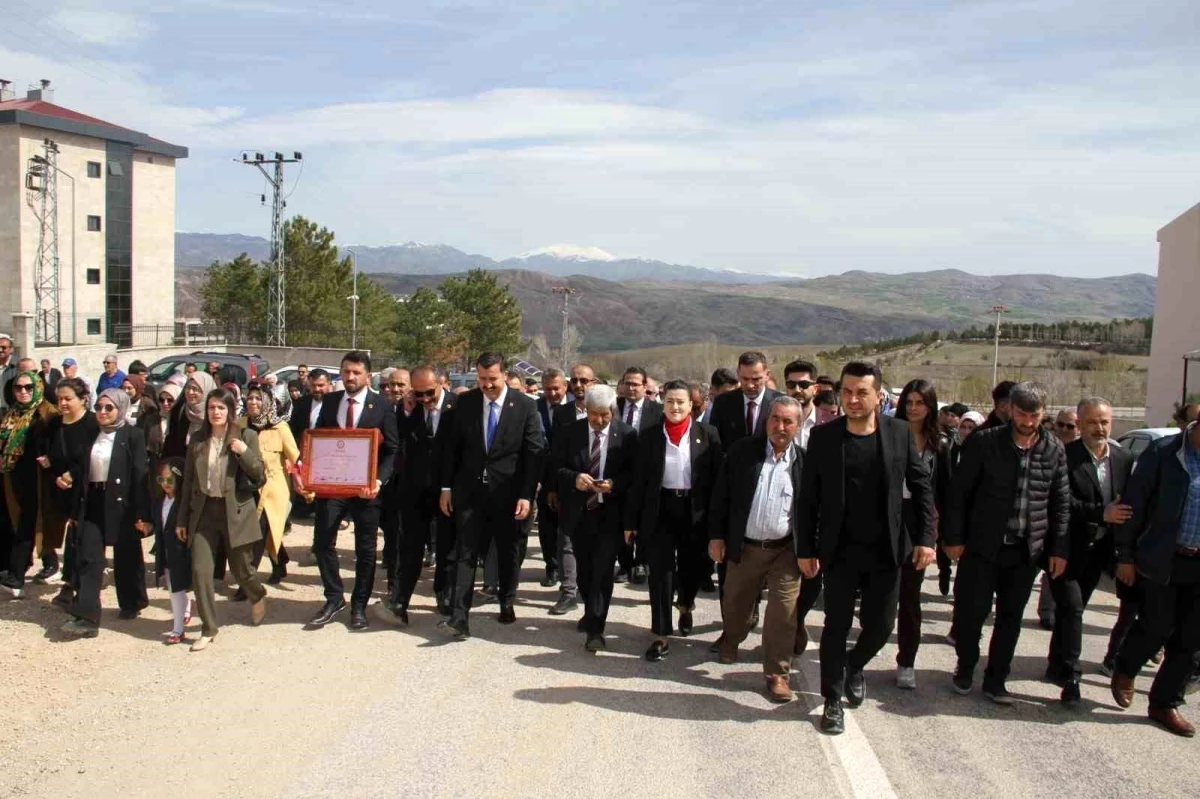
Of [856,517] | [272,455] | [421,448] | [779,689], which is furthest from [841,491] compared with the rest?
[272,455]

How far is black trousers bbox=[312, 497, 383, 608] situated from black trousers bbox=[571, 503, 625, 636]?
169cm

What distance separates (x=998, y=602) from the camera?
21.9ft

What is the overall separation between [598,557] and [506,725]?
1953mm

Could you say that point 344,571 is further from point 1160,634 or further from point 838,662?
point 1160,634

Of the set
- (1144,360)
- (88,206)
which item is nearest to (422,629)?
(88,206)

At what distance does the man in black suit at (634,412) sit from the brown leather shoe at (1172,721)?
357 cm

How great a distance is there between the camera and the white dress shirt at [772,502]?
6.63 meters

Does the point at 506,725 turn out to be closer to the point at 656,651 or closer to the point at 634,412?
the point at 656,651

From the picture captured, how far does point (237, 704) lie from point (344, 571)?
430 centimetres

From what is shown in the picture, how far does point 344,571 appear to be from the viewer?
1048cm

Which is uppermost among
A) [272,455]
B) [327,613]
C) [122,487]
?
[272,455]

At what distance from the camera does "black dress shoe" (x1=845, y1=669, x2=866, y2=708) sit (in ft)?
20.9

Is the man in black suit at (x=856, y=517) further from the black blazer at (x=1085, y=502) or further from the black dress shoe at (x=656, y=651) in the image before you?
the black blazer at (x=1085, y=502)

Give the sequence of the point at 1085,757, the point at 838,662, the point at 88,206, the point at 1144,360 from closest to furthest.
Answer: the point at 1085,757, the point at 838,662, the point at 88,206, the point at 1144,360
